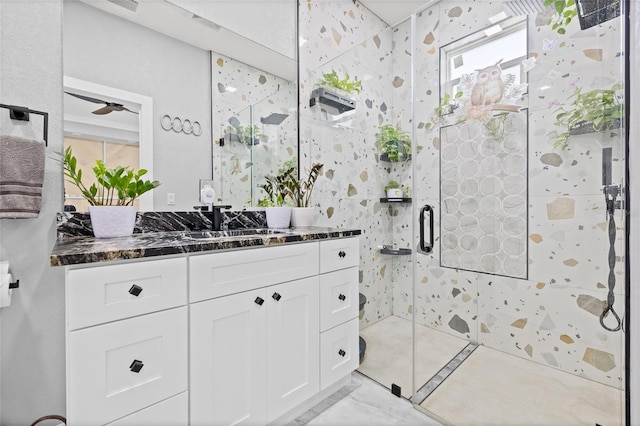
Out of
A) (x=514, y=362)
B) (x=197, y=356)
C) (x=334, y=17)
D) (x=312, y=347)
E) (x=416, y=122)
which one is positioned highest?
(x=334, y=17)

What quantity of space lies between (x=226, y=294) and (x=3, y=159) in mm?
931

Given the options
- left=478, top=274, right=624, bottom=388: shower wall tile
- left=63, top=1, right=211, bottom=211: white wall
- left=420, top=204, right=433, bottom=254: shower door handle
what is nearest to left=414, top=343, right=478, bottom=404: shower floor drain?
left=478, top=274, right=624, bottom=388: shower wall tile

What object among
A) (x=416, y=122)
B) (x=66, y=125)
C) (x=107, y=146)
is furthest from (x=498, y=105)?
(x=66, y=125)

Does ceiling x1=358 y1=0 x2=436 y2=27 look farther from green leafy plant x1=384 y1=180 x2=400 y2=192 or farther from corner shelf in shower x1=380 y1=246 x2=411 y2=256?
corner shelf in shower x1=380 y1=246 x2=411 y2=256

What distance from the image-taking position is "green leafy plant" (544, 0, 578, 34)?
1374 millimetres

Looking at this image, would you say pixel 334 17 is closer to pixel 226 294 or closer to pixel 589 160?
pixel 589 160

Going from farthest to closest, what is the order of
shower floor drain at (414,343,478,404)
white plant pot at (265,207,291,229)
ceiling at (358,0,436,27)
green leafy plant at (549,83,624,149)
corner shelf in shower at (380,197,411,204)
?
ceiling at (358,0,436,27)
corner shelf in shower at (380,197,411,204)
white plant pot at (265,207,291,229)
shower floor drain at (414,343,478,404)
green leafy plant at (549,83,624,149)

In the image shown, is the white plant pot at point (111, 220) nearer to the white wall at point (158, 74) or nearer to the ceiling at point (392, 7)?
the white wall at point (158, 74)

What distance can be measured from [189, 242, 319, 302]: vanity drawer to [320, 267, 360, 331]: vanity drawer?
5.4 inches

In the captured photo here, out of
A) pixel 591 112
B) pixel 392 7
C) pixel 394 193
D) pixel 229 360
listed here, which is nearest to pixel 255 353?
pixel 229 360

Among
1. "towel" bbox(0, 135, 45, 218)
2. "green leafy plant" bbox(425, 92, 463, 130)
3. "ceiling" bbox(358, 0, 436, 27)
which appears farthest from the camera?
"ceiling" bbox(358, 0, 436, 27)

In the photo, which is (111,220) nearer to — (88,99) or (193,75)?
(88,99)

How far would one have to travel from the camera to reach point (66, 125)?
4.28ft

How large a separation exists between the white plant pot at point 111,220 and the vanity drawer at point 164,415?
704mm
